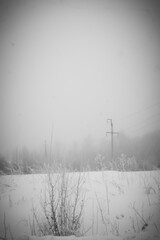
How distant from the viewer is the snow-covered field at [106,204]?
283 centimetres

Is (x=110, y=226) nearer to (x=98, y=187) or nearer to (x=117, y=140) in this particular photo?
(x=98, y=187)

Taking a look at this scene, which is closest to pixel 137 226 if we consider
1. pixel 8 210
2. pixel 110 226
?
pixel 110 226

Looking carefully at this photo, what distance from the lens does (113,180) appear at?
4531 mm

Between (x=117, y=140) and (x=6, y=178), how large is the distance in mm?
34021

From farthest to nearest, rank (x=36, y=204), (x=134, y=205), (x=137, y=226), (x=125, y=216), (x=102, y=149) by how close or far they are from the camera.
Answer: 1. (x=102, y=149)
2. (x=36, y=204)
3. (x=134, y=205)
4. (x=125, y=216)
5. (x=137, y=226)

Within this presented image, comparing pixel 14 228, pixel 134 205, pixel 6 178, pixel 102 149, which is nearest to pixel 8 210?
pixel 14 228

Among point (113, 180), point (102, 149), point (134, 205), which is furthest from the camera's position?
point (102, 149)

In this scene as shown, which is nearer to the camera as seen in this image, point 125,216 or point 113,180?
point 125,216

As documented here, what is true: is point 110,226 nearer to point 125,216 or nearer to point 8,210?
point 125,216

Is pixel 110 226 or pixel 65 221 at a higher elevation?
pixel 65 221

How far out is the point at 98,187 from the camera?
4238 millimetres

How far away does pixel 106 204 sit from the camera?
3.49 m

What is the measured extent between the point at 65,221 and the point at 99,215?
1.18 m

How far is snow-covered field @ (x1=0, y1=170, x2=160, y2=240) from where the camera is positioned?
283 cm
